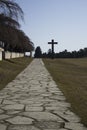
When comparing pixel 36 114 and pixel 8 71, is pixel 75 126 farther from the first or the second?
pixel 8 71

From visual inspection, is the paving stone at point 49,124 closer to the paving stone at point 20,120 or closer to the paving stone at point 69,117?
the paving stone at point 20,120

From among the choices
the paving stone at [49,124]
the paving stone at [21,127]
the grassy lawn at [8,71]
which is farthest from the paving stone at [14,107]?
the grassy lawn at [8,71]

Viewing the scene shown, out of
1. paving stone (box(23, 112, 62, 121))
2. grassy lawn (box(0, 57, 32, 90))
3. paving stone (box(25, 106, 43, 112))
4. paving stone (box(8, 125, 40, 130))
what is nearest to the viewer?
paving stone (box(8, 125, 40, 130))

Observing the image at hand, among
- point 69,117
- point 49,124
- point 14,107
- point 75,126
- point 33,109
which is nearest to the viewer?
point 75,126

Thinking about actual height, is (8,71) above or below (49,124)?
above

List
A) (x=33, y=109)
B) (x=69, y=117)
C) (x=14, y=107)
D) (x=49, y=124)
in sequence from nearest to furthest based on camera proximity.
Result: 1. (x=49, y=124)
2. (x=69, y=117)
3. (x=33, y=109)
4. (x=14, y=107)

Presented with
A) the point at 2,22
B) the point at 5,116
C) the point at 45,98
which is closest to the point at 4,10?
the point at 2,22

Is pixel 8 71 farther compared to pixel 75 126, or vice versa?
pixel 8 71

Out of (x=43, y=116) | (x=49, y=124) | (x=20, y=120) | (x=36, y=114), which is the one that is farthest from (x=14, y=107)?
(x=49, y=124)

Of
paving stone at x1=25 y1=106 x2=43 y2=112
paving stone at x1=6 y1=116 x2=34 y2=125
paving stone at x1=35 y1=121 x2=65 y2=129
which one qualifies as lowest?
paving stone at x1=35 y1=121 x2=65 y2=129

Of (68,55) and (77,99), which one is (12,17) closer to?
(77,99)

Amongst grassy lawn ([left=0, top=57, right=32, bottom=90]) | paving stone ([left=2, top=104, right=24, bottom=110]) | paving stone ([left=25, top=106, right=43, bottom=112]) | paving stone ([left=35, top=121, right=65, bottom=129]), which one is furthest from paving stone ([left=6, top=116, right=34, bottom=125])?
grassy lawn ([left=0, top=57, right=32, bottom=90])

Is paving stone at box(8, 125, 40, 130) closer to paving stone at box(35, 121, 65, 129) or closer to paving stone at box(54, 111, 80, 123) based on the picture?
paving stone at box(35, 121, 65, 129)

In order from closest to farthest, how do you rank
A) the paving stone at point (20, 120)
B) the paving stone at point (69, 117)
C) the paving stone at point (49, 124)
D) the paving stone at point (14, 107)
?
the paving stone at point (49, 124) < the paving stone at point (20, 120) < the paving stone at point (69, 117) < the paving stone at point (14, 107)
